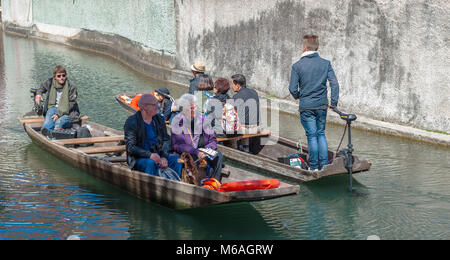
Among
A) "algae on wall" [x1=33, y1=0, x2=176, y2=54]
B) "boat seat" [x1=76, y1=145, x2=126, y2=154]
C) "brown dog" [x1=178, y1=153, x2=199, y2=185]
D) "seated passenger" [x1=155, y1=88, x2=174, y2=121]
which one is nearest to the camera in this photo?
"brown dog" [x1=178, y1=153, x2=199, y2=185]

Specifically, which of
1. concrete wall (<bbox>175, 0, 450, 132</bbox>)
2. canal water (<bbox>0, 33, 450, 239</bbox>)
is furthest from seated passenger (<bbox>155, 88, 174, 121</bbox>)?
concrete wall (<bbox>175, 0, 450, 132</bbox>)

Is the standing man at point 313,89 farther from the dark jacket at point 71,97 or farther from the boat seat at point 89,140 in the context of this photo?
the dark jacket at point 71,97

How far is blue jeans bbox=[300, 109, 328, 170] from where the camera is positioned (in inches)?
414

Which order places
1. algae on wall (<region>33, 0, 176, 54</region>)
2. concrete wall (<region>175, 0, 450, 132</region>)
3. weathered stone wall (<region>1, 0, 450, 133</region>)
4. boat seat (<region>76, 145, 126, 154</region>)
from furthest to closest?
algae on wall (<region>33, 0, 176, 54</region>), weathered stone wall (<region>1, 0, 450, 133</region>), concrete wall (<region>175, 0, 450, 132</region>), boat seat (<region>76, 145, 126, 154</region>)

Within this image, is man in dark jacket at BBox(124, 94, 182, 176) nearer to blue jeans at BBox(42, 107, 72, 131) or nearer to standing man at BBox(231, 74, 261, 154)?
standing man at BBox(231, 74, 261, 154)

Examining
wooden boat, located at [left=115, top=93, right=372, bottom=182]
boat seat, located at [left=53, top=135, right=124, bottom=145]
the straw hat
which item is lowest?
wooden boat, located at [left=115, top=93, right=372, bottom=182]

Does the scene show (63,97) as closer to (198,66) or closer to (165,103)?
(165,103)

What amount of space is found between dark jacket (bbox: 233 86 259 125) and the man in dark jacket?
255cm

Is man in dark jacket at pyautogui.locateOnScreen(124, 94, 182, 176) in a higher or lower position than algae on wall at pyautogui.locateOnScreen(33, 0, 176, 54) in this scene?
lower

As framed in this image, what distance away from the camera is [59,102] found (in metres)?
12.8

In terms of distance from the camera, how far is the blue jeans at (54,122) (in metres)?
12.8
